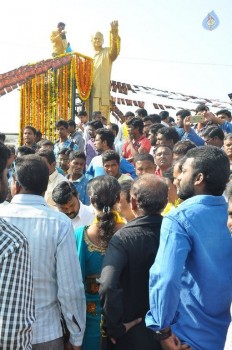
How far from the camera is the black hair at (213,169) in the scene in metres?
2.44

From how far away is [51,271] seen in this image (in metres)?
2.58

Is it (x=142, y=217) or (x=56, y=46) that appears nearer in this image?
(x=142, y=217)

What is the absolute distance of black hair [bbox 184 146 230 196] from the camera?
8.02 ft

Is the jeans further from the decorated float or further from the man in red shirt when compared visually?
the decorated float

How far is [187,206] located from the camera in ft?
7.71

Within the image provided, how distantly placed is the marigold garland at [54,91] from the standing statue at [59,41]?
754mm

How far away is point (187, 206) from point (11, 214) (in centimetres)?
97

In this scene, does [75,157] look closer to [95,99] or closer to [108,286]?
[108,286]

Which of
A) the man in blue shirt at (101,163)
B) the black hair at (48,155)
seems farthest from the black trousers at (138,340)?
the man in blue shirt at (101,163)

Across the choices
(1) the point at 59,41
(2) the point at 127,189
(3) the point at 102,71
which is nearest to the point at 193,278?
(2) the point at 127,189

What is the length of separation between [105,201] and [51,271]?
56cm

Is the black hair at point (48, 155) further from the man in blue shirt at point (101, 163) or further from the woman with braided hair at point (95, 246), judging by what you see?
the woman with braided hair at point (95, 246)

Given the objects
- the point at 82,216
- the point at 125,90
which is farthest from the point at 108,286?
the point at 125,90

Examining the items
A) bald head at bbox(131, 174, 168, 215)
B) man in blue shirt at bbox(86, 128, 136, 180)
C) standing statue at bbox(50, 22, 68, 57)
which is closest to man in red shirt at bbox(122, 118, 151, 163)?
man in blue shirt at bbox(86, 128, 136, 180)
